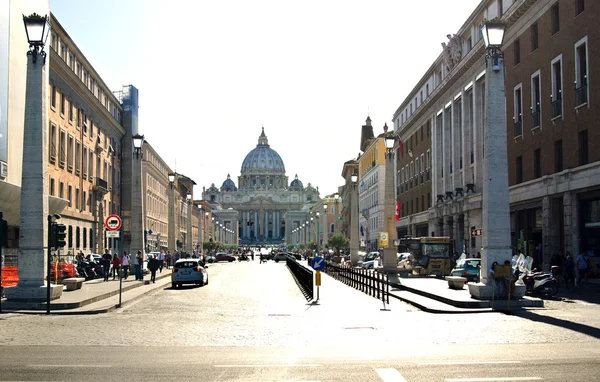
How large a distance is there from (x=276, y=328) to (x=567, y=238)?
21659 mm

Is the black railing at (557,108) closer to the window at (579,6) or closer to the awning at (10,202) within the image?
the window at (579,6)

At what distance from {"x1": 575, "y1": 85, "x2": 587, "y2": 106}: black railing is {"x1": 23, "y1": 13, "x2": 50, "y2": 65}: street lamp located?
877 inches

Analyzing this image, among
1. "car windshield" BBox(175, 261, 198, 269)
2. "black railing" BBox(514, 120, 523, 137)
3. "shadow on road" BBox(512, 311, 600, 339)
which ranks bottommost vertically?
"shadow on road" BBox(512, 311, 600, 339)

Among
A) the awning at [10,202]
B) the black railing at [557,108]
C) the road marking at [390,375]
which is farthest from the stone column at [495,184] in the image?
the awning at [10,202]

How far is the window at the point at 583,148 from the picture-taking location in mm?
33688

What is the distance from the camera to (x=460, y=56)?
180ft

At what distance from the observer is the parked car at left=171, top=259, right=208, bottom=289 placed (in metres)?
36.3

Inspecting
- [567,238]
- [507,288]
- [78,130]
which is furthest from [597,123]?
[78,130]

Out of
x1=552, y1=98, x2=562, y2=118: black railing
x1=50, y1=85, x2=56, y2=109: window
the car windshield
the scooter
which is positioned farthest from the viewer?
x1=50, y1=85, x2=56, y2=109: window

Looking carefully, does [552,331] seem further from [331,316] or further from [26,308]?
[26,308]

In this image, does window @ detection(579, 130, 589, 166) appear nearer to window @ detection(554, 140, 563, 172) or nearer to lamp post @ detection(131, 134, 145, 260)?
window @ detection(554, 140, 563, 172)

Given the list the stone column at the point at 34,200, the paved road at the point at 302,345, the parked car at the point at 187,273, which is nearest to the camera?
the paved road at the point at 302,345

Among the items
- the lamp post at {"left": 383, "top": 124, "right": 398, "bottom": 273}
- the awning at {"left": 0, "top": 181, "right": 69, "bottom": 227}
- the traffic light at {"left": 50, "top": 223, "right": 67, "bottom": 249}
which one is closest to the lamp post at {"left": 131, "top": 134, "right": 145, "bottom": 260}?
the awning at {"left": 0, "top": 181, "right": 69, "bottom": 227}

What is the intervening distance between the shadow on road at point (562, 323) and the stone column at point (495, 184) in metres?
2.86
